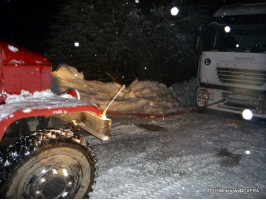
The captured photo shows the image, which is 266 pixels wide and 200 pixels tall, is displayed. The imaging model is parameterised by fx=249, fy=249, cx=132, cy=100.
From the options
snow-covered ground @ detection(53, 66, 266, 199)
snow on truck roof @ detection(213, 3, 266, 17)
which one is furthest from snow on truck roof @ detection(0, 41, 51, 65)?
snow on truck roof @ detection(213, 3, 266, 17)

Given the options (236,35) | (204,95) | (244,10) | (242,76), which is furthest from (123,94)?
(244,10)

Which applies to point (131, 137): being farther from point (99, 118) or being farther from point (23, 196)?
Answer: point (23, 196)

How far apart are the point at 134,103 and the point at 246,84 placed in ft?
10.9

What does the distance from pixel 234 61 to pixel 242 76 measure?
46 cm

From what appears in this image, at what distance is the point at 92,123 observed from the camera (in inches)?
126

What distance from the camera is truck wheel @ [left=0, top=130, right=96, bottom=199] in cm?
234

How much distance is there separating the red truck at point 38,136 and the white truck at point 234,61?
4.92 metres

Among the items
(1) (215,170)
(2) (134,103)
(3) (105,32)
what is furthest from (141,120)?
(3) (105,32)

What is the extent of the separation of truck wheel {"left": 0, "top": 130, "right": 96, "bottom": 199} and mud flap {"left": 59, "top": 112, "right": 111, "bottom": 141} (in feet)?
1.11

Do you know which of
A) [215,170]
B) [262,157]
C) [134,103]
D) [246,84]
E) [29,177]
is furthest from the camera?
[134,103]

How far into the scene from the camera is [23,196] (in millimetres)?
2424

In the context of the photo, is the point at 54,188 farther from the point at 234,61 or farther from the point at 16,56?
the point at 234,61

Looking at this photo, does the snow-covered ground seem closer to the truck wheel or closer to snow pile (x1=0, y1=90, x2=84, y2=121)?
the truck wheel

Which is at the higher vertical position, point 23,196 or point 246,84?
point 246,84
